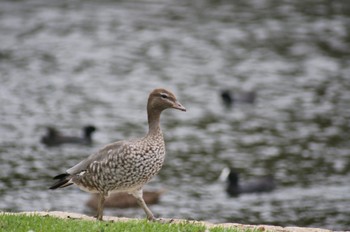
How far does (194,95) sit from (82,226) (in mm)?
17674

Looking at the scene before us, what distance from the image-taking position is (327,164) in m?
22.2

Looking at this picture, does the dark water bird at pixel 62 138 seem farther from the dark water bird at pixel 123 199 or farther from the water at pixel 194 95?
the dark water bird at pixel 123 199

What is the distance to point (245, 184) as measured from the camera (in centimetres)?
2139

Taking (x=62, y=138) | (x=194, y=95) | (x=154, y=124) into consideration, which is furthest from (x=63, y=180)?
(x=194, y=95)

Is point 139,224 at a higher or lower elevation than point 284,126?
higher

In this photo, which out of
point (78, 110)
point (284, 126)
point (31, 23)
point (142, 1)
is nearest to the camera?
point (284, 126)

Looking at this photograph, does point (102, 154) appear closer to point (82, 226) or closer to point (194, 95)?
point (82, 226)

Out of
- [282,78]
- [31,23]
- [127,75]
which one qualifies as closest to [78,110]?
[127,75]

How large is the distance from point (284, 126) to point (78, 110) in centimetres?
554

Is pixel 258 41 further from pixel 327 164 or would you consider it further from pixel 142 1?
pixel 327 164

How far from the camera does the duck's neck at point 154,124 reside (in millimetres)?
12625

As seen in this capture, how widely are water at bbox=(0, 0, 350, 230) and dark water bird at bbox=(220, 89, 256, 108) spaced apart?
191 mm

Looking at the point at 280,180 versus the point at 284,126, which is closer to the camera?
the point at 280,180

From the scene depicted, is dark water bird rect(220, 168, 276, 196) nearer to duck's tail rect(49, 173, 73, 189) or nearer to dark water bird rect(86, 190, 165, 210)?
dark water bird rect(86, 190, 165, 210)
